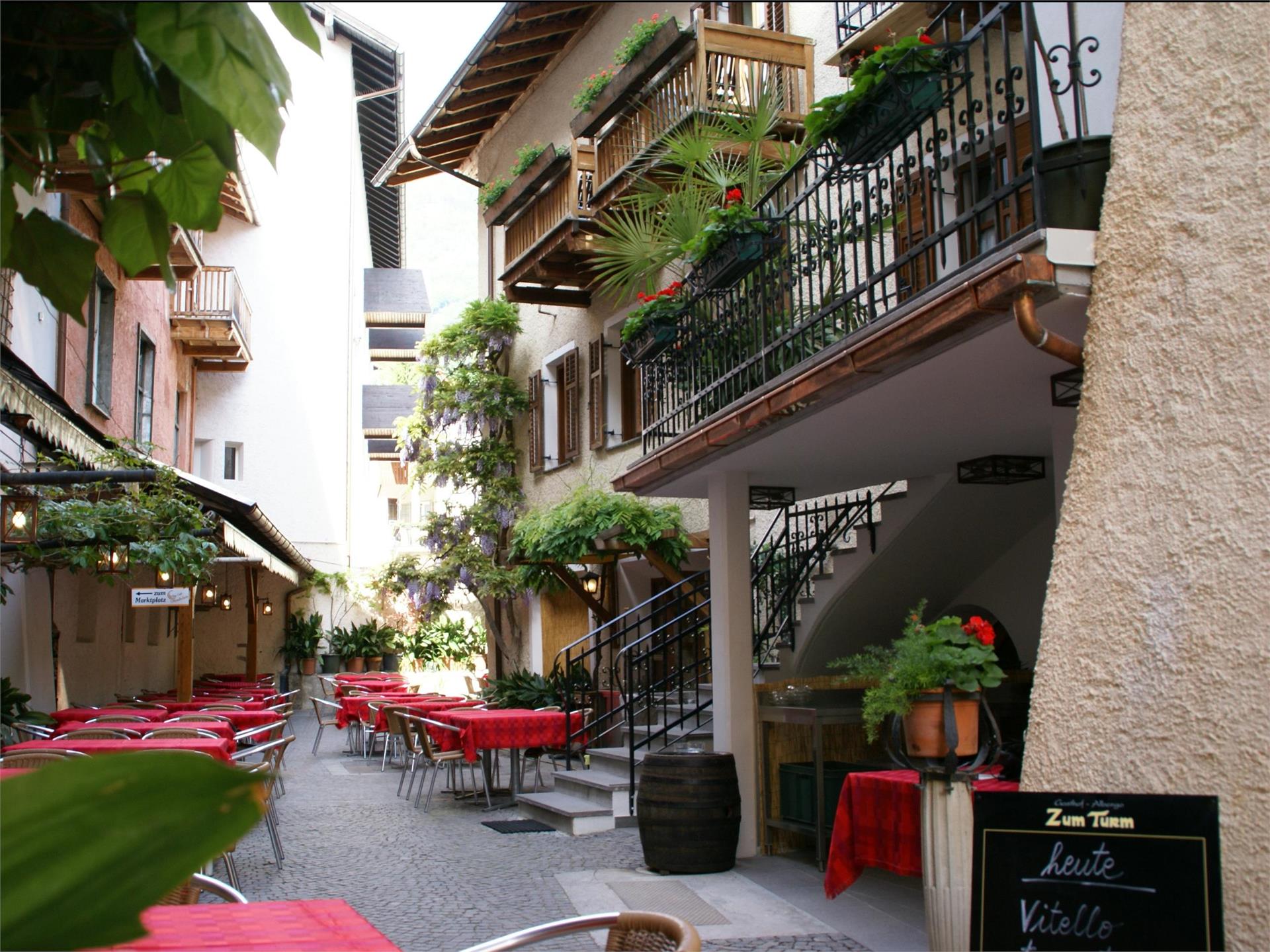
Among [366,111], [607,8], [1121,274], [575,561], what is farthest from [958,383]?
[366,111]

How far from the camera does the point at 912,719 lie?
15.9 feet

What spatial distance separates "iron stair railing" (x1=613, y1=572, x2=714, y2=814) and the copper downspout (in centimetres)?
529

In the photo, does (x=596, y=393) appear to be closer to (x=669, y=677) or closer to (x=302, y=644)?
(x=669, y=677)

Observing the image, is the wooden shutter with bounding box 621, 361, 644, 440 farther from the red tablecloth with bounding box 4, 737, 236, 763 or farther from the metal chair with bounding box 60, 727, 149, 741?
the red tablecloth with bounding box 4, 737, 236, 763

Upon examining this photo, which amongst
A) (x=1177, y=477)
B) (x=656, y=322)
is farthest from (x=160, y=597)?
(x=1177, y=477)

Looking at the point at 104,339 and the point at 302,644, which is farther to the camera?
the point at 302,644

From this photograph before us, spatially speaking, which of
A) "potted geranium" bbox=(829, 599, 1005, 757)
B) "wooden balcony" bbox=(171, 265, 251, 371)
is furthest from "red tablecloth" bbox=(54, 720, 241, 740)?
"wooden balcony" bbox=(171, 265, 251, 371)

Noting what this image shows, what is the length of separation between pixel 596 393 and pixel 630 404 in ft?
A: 2.09

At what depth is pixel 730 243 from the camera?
709cm

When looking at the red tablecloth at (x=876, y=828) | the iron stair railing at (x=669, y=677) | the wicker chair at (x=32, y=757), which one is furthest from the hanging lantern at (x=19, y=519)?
the red tablecloth at (x=876, y=828)

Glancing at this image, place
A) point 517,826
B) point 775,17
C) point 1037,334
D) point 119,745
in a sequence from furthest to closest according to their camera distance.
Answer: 1. point 775,17
2. point 517,826
3. point 119,745
4. point 1037,334

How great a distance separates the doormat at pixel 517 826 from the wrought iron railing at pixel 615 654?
947 mm

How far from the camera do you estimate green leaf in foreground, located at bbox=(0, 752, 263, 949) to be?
46 centimetres

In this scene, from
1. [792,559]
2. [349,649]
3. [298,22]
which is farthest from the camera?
[349,649]
